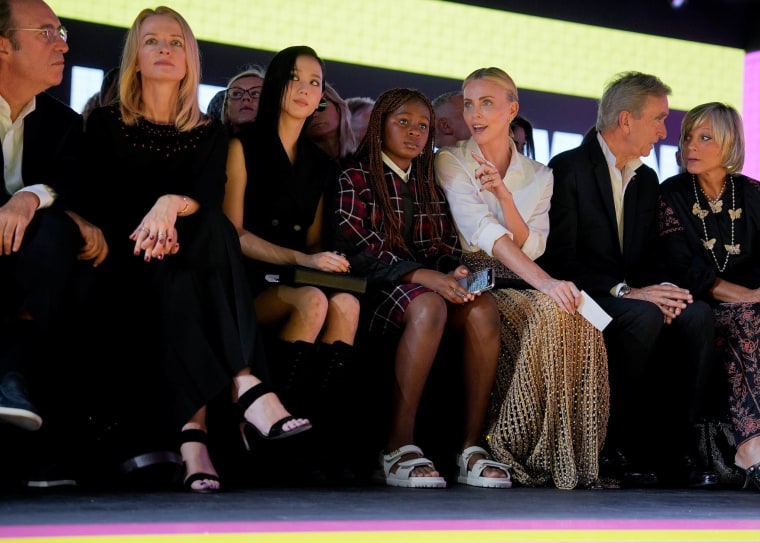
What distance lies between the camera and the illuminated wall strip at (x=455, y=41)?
516cm

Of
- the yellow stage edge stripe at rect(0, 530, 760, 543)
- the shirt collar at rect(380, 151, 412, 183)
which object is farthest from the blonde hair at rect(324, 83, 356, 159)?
the yellow stage edge stripe at rect(0, 530, 760, 543)

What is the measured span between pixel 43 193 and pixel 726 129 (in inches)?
104

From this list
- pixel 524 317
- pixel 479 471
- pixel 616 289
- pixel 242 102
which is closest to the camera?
pixel 479 471

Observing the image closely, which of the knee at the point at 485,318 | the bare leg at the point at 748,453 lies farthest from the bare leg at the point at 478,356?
the bare leg at the point at 748,453

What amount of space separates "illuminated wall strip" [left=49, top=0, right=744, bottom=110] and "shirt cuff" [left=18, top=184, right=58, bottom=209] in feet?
7.74

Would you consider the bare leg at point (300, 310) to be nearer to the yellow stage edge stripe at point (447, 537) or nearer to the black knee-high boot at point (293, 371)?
the black knee-high boot at point (293, 371)

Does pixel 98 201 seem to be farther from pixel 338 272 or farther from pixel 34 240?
pixel 338 272

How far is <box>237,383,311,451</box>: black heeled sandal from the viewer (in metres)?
2.70

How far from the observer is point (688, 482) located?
3535 mm

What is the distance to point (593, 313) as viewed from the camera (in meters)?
3.32

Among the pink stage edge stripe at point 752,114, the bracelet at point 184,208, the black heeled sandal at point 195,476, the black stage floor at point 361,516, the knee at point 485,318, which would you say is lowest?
the black stage floor at point 361,516

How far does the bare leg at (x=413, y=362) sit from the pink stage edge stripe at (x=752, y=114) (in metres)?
3.75

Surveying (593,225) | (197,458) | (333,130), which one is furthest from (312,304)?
(593,225)

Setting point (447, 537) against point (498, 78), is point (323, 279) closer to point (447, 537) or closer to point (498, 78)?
point (498, 78)
